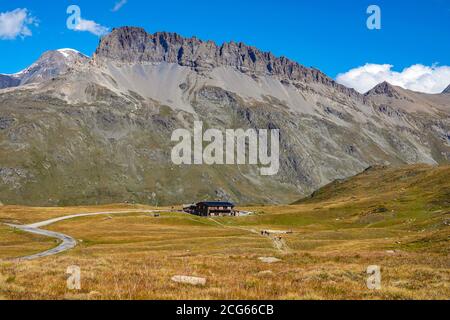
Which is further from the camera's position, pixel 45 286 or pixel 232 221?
pixel 232 221

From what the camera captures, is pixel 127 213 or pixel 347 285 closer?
pixel 347 285

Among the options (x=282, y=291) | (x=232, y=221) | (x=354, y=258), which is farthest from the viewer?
(x=232, y=221)

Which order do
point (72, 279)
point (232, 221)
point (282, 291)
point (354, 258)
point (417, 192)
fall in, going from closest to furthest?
point (282, 291), point (72, 279), point (354, 258), point (232, 221), point (417, 192)

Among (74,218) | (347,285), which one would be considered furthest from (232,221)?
(347,285)

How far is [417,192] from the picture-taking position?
7303 inches

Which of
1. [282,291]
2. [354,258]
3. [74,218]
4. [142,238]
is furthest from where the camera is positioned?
[74,218]

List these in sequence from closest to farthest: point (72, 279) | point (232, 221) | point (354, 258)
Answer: point (72, 279) < point (354, 258) < point (232, 221)

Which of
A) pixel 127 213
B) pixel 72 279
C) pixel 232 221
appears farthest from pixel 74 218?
pixel 72 279
